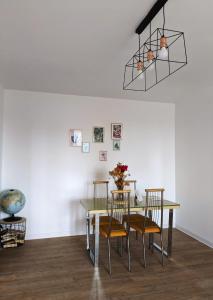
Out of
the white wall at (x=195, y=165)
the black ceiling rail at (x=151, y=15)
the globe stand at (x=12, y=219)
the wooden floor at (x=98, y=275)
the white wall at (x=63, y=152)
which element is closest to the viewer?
the black ceiling rail at (x=151, y=15)

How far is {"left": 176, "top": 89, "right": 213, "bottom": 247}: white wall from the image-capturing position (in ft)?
12.3

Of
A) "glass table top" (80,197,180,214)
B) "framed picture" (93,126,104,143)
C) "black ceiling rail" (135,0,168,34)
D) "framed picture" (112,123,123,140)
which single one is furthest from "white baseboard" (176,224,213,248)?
"black ceiling rail" (135,0,168,34)

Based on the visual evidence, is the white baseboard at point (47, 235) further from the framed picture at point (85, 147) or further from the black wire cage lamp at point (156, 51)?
the black wire cage lamp at point (156, 51)

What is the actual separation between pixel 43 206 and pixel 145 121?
2469mm

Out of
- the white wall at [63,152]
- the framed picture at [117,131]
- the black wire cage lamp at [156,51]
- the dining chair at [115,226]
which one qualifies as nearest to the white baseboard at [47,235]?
the white wall at [63,152]

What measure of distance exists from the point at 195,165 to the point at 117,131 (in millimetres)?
1517

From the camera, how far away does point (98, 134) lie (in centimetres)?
434

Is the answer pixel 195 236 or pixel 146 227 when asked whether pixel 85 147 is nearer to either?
pixel 146 227

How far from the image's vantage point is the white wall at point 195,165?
3.76 m

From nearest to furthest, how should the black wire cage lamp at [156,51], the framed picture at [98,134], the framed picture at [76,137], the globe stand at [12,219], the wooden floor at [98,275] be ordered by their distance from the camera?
the black wire cage lamp at [156,51] < the wooden floor at [98,275] < the globe stand at [12,219] < the framed picture at [76,137] < the framed picture at [98,134]

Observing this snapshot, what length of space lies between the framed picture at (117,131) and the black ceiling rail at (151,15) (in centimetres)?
241

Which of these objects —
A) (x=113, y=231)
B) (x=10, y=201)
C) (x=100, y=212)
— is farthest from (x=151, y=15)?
(x=10, y=201)

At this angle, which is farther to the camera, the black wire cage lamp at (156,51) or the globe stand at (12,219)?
the globe stand at (12,219)

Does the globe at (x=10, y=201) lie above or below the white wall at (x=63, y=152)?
below
